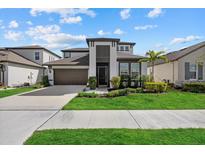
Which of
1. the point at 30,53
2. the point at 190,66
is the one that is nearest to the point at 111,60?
the point at 190,66

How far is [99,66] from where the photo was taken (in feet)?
70.6

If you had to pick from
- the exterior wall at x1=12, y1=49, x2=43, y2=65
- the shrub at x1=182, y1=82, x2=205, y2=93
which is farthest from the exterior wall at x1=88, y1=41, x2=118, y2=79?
the exterior wall at x1=12, y1=49, x2=43, y2=65

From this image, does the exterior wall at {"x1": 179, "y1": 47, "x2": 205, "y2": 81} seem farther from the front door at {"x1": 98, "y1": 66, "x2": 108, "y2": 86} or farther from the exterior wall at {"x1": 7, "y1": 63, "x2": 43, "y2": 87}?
the exterior wall at {"x1": 7, "y1": 63, "x2": 43, "y2": 87}

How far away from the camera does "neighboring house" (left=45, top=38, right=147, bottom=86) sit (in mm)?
20062

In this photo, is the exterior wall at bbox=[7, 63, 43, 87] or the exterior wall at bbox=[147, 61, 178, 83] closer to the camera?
the exterior wall at bbox=[147, 61, 178, 83]

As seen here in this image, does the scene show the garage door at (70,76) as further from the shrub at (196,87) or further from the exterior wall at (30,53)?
the shrub at (196,87)

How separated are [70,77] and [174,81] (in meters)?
12.3

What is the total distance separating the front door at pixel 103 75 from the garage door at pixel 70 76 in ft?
9.97

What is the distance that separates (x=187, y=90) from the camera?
53.9 ft

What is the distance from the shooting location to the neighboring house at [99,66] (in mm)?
20062

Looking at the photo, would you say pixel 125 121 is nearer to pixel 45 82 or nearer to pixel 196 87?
pixel 196 87

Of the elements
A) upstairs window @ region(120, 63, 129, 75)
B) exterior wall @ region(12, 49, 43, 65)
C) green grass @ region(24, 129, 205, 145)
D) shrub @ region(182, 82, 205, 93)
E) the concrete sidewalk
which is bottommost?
the concrete sidewalk

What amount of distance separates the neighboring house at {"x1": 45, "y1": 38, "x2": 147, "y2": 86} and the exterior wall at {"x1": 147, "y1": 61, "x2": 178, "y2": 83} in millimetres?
2969

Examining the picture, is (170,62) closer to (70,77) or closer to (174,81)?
(174,81)
